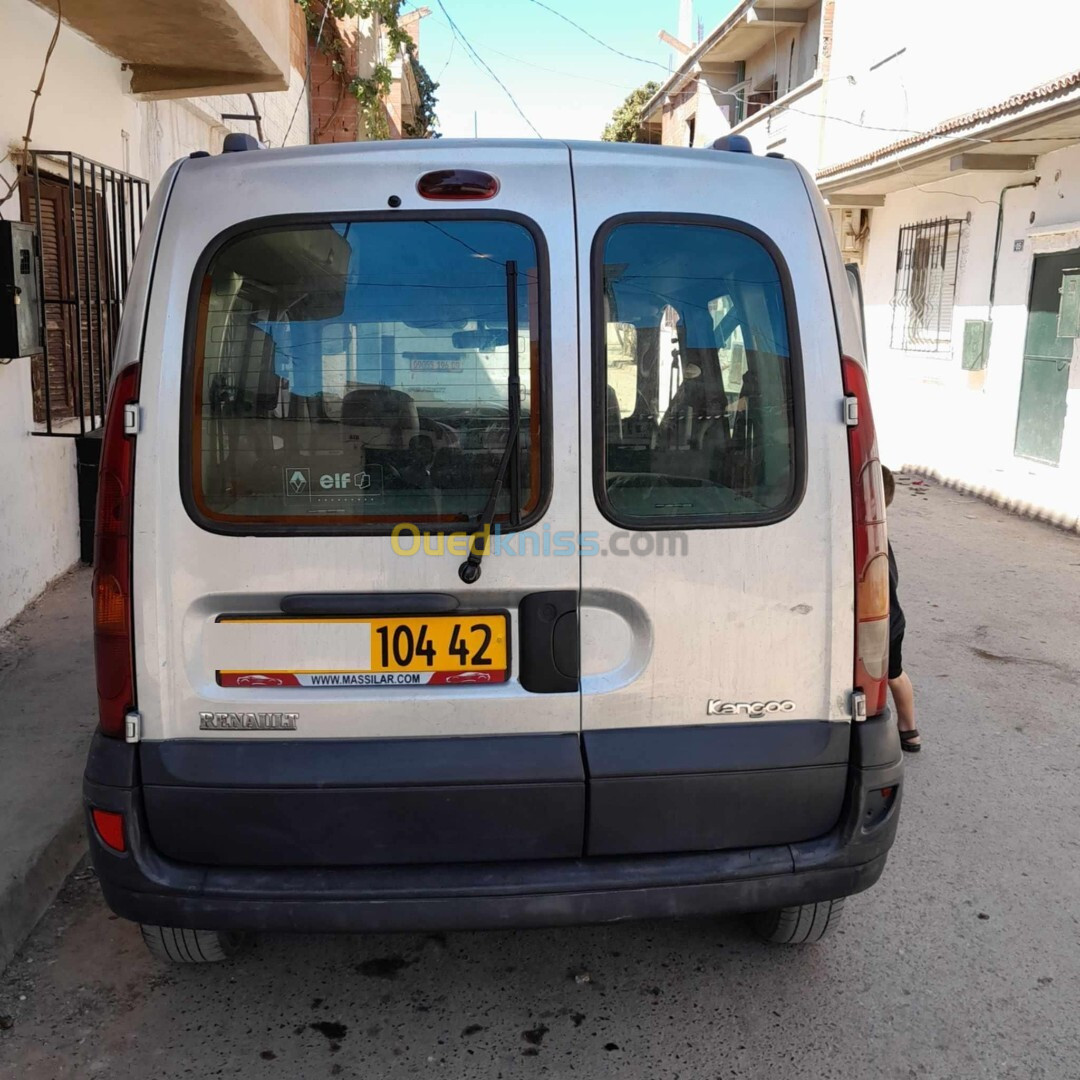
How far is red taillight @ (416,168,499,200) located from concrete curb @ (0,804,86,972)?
2378mm

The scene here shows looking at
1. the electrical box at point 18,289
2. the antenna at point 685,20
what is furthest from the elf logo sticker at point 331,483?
the antenna at point 685,20

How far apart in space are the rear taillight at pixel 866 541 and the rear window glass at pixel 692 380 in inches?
5.9

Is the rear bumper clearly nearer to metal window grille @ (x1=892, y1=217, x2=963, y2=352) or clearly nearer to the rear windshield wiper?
the rear windshield wiper

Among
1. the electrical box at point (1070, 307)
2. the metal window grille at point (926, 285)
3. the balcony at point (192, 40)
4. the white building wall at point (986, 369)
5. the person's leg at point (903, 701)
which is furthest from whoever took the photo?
the metal window grille at point (926, 285)

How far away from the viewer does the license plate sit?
7.88 ft

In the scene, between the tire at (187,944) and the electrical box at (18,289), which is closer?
the tire at (187,944)

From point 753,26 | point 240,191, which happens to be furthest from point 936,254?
point 240,191

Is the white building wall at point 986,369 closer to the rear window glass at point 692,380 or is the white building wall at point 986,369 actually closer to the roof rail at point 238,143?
the rear window glass at point 692,380

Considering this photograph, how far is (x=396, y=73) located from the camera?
18625 mm

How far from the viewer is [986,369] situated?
36.9ft

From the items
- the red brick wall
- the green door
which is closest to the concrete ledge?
the green door

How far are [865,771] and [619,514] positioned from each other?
88cm

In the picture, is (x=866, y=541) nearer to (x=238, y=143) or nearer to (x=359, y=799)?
(x=359, y=799)

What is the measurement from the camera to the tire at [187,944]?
9.05 ft
